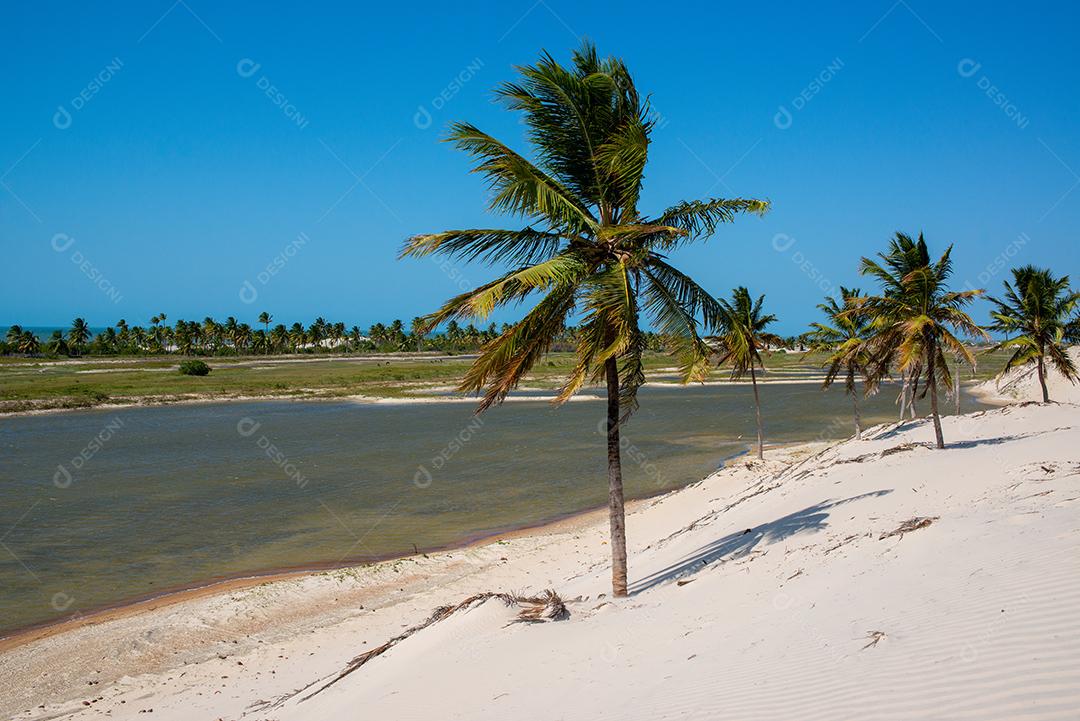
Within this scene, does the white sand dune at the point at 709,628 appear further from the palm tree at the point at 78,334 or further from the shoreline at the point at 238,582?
the palm tree at the point at 78,334

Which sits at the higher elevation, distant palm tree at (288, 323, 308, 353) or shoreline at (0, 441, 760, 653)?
distant palm tree at (288, 323, 308, 353)

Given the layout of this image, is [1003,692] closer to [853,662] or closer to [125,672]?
[853,662]

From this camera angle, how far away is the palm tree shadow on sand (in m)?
13.0

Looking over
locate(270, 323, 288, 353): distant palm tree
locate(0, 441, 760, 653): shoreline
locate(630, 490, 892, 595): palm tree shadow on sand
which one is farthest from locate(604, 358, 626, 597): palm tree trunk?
locate(270, 323, 288, 353): distant palm tree

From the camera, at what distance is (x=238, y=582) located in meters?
16.3

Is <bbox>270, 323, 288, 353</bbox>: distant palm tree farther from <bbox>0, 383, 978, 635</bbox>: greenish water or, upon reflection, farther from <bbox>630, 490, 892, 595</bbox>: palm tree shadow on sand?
<bbox>630, 490, 892, 595</bbox>: palm tree shadow on sand

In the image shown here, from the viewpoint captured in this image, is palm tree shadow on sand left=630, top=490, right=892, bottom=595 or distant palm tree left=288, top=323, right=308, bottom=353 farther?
distant palm tree left=288, top=323, right=308, bottom=353

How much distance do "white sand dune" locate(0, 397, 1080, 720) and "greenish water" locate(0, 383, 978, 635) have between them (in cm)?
326

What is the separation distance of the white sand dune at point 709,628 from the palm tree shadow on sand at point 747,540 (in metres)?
0.08

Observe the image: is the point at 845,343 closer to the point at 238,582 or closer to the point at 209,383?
the point at 238,582

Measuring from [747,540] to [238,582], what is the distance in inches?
443

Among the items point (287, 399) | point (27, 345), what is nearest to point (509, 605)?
point (287, 399)

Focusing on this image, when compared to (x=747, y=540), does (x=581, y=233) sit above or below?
above

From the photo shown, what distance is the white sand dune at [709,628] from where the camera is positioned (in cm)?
559
